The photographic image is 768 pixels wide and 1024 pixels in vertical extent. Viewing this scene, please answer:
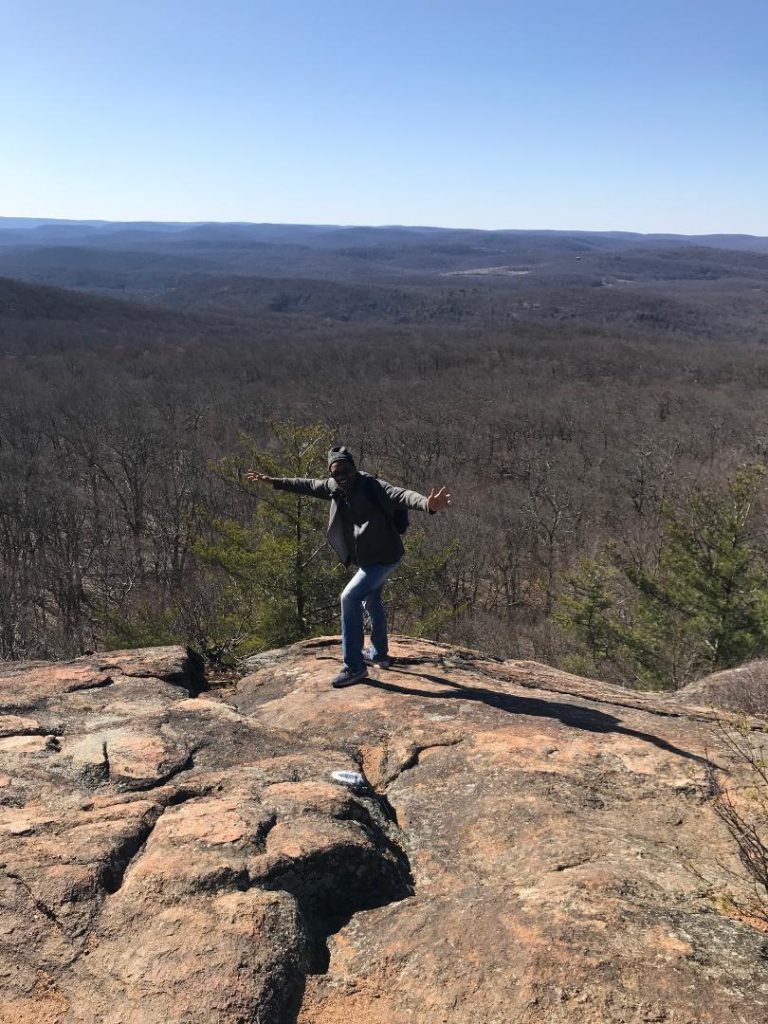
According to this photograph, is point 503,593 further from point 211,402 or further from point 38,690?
point 211,402

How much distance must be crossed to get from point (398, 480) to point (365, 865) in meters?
45.1

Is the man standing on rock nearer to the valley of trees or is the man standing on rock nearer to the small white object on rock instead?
the small white object on rock

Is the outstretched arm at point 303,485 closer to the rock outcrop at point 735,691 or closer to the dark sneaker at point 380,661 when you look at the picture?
the dark sneaker at point 380,661

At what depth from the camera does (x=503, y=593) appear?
1544 inches

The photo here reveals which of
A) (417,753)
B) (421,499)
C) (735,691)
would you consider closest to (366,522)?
(421,499)

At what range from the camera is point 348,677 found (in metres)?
5.96

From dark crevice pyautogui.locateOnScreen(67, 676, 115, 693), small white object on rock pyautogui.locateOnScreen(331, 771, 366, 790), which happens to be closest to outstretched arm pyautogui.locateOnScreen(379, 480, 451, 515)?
small white object on rock pyautogui.locateOnScreen(331, 771, 366, 790)

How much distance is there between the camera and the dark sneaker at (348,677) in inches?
233


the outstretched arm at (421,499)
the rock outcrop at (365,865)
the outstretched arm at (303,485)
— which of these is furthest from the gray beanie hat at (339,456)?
the rock outcrop at (365,865)

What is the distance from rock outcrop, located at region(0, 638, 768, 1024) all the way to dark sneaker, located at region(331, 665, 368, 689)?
0.30 meters

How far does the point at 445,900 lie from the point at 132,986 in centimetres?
140

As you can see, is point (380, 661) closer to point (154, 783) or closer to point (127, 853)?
point (154, 783)

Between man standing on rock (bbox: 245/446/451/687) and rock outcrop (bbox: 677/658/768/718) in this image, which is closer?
man standing on rock (bbox: 245/446/451/687)

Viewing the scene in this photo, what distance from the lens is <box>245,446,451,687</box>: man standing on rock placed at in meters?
5.63
